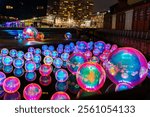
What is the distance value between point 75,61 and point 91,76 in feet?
7.65

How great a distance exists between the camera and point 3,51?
11.0 meters

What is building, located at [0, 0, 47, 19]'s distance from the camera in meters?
62.3

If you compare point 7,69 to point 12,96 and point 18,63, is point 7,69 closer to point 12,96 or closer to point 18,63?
point 18,63

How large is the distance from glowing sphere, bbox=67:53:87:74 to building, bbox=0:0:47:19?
179ft

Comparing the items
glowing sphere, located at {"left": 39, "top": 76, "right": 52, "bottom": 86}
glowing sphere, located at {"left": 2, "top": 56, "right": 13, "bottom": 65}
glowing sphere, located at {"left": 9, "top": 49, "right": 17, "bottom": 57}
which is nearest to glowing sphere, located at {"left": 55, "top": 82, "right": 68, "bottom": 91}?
glowing sphere, located at {"left": 39, "top": 76, "right": 52, "bottom": 86}

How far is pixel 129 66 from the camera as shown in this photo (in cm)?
589

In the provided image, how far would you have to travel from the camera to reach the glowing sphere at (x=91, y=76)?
5.57 metres

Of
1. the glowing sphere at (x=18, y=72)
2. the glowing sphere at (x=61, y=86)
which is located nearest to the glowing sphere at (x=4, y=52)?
the glowing sphere at (x=18, y=72)

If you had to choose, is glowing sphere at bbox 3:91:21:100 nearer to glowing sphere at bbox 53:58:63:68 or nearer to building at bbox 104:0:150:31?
glowing sphere at bbox 53:58:63:68

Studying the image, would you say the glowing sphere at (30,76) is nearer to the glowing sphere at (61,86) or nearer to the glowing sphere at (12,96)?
the glowing sphere at (61,86)

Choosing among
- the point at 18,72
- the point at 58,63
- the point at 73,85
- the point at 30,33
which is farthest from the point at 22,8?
the point at 73,85

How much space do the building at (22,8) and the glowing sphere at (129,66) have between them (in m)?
56.8

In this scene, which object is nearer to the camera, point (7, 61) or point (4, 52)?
point (7, 61)

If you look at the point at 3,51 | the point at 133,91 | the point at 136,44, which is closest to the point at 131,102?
the point at 133,91
